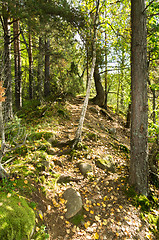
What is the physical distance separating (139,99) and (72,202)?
3434 mm

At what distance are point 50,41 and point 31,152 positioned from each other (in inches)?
332

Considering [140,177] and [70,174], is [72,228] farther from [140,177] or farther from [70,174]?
[140,177]

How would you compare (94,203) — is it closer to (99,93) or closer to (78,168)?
(78,168)

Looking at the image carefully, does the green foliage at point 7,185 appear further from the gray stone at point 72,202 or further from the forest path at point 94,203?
the gray stone at point 72,202

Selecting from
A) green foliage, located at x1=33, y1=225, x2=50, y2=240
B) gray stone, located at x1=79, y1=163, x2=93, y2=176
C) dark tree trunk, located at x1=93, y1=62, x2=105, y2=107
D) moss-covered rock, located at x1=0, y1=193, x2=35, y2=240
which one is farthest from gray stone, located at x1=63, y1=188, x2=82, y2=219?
dark tree trunk, located at x1=93, y1=62, x2=105, y2=107

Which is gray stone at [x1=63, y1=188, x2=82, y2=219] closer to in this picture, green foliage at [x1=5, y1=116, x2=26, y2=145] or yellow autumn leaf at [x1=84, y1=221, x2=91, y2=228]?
yellow autumn leaf at [x1=84, y1=221, x2=91, y2=228]

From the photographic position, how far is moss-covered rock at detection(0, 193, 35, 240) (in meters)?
2.29

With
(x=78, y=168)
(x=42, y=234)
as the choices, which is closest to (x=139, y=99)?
(x=78, y=168)

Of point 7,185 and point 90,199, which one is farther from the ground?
point 7,185

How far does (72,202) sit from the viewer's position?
12.1 ft

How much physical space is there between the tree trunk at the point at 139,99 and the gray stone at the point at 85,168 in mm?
1391

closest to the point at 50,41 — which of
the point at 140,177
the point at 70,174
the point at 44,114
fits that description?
the point at 44,114

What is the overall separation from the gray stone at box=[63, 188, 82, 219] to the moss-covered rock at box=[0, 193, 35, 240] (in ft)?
3.51

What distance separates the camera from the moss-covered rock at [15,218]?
229 cm
